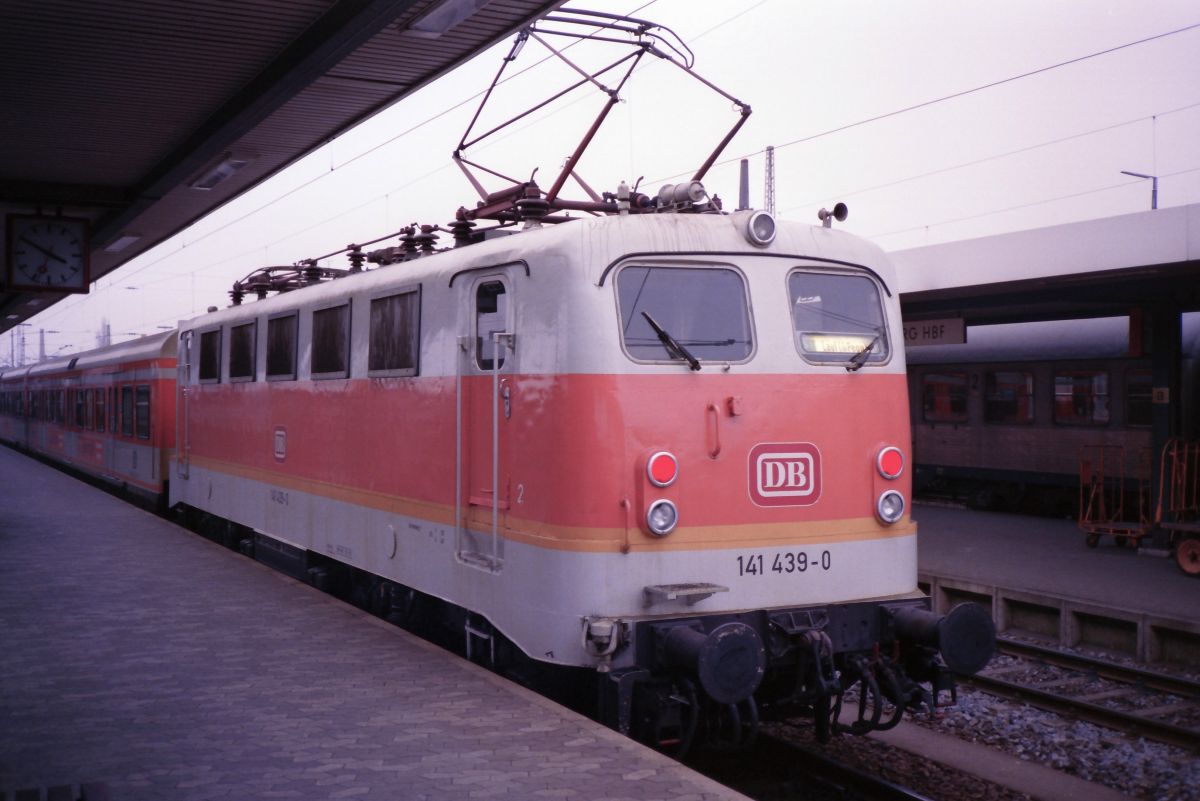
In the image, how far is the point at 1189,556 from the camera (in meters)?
13.9

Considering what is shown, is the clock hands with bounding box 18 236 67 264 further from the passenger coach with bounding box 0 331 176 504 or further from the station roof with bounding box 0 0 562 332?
the passenger coach with bounding box 0 331 176 504

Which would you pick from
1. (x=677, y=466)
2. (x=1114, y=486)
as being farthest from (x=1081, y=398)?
(x=677, y=466)

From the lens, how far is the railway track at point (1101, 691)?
8867 mm

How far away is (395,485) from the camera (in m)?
8.50

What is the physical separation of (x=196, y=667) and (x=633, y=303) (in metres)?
4.13

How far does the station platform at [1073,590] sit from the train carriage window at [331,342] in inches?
296

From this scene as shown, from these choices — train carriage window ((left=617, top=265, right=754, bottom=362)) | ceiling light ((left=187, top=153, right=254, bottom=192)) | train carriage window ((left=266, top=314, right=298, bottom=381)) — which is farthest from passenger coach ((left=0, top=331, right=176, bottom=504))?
train carriage window ((left=617, top=265, right=754, bottom=362))

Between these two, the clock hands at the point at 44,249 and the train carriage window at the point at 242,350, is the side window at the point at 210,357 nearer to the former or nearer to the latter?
the train carriage window at the point at 242,350

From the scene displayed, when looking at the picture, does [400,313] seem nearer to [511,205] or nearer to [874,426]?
[511,205]

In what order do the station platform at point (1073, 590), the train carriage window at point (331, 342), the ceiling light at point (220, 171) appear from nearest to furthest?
the train carriage window at point (331, 342) → the station platform at point (1073, 590) → the ceiling light at point (220, 171)

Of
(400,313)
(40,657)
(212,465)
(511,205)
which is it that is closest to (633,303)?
(511,205)

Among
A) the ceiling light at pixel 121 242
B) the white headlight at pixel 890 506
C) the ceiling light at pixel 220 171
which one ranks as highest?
the ceiling light at pixel 220 171

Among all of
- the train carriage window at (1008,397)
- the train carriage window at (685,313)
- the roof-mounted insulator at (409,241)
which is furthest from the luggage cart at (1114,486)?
the roof-mounted insulator at (409,241)

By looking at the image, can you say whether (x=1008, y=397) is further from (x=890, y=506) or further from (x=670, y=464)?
(x=670, y=464)
